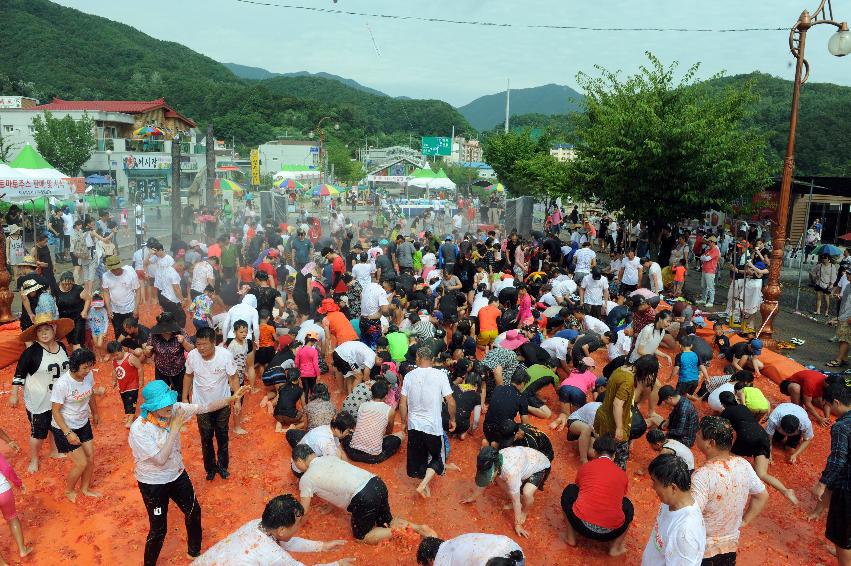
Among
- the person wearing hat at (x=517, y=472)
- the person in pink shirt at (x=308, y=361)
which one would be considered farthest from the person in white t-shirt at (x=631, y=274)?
the person wearing hat at (x=517, y=472)

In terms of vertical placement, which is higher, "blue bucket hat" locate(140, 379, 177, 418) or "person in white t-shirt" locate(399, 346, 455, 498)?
"blue bucket hat" locate(140, 379, 177, 418)

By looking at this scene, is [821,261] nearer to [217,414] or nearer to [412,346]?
[412,346]

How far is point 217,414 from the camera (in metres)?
5.70

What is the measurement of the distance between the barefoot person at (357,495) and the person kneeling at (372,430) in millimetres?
1175

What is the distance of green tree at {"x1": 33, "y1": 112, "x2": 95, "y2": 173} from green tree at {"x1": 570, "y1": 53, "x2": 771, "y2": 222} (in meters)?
33.1

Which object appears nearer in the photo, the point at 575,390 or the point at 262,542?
the point at 262,542

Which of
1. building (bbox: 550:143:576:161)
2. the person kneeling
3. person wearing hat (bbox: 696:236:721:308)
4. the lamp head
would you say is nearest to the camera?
the person kneeling

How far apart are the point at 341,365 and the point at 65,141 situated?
35.8m

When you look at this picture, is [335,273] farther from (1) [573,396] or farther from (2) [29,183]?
(2) [29,183]

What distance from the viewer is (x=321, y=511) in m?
5.53

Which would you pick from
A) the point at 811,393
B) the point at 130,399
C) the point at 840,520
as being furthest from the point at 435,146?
the point at 840,520

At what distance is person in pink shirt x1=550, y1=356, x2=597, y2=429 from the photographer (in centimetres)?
741

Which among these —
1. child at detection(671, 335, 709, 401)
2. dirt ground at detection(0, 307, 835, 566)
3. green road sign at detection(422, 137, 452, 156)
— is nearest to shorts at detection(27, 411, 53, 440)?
dirt ground at detection(0, 307, 835, 566)

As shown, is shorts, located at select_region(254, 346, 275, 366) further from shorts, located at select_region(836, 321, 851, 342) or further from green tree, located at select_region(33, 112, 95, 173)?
green tree, located at select_region(33, 112, 95, 173)
